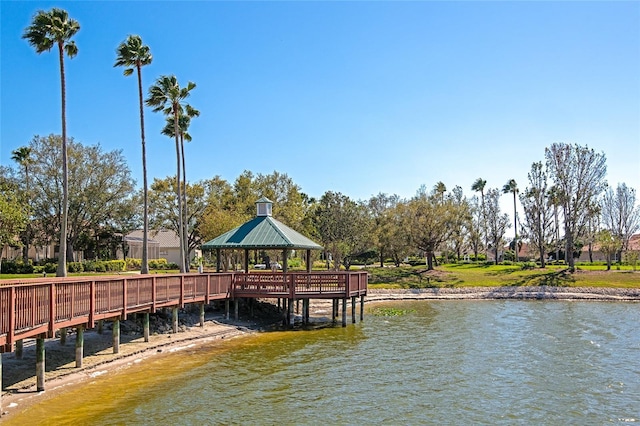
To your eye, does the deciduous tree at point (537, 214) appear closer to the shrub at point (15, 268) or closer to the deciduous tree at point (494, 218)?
the deciduous tree at point (494, 218)

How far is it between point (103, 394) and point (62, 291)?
114 inches

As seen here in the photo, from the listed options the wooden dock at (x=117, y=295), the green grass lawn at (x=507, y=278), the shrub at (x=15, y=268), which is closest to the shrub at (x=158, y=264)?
the green grass lawn at (x=507, y=278)

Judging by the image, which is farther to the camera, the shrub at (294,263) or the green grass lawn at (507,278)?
the shrub at (294,263)

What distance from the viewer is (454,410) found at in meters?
13.4

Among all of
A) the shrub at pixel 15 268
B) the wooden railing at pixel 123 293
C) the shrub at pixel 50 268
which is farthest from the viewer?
the shrub at pixel 15 268

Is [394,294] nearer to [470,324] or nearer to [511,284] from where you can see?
[511,284]

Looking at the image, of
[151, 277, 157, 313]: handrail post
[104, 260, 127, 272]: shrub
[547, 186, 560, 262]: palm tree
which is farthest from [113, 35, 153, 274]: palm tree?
[547, 186, 560, 262]: palm tree

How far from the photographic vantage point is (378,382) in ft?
52.5

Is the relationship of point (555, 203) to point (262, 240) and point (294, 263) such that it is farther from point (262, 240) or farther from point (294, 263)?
point (262, 240)

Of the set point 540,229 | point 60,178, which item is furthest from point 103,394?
point 540,229

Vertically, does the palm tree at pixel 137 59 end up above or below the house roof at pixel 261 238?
above

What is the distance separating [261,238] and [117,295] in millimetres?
11122

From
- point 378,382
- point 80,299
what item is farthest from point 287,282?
point 80,299

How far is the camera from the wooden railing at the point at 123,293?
40.3ft
